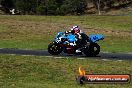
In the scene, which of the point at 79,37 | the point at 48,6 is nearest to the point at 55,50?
the point at 79,37

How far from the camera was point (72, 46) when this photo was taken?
26.0 metres

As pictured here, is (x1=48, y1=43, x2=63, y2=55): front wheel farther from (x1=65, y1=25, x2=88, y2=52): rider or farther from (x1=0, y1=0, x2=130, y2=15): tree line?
(x1=0, y1=0, x2=130, y2=15): tree line

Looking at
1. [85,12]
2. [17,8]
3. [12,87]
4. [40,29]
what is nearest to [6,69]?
[12,87]

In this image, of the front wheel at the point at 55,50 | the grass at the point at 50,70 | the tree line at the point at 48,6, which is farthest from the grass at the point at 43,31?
the tree line at the point at 48,6

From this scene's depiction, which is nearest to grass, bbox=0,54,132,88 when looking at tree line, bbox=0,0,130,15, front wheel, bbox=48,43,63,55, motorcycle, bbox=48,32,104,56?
motorcycle, bbox=48,32,104,56

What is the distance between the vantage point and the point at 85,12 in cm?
9869

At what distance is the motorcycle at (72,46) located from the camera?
25.7 metres

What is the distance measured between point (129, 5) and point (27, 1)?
2682 cm

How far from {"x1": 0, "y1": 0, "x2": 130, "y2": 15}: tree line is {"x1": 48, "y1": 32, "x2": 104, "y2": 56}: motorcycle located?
2453 inches

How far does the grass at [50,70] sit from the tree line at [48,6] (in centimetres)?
6645

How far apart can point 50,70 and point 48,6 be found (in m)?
72.1

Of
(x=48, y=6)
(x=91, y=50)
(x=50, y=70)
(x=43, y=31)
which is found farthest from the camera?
(x=48, y=6)

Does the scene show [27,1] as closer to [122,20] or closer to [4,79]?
[122,20]

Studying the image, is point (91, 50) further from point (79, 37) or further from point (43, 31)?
point (43, 31)
